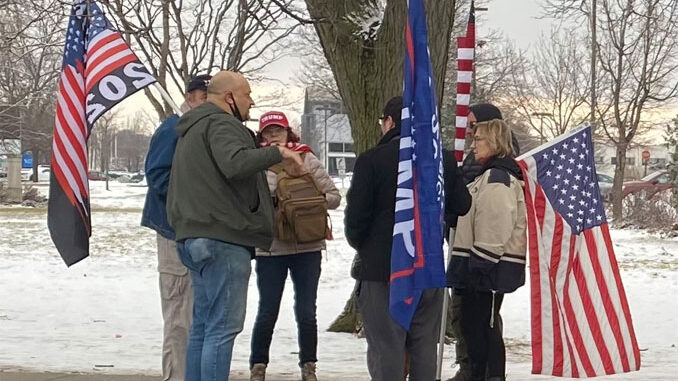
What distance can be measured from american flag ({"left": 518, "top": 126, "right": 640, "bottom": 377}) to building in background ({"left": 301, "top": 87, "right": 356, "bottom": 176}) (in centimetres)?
4479

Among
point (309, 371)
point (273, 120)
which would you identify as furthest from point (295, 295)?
point (273, 120)

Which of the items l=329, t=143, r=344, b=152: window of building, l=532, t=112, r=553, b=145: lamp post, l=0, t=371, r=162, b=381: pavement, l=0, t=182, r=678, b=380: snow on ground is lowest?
l=0, t=182, r=678, b=380: snow on ground

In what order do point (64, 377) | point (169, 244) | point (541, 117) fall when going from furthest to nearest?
point (541, 117)
point (64, 377)
point (169, 244)

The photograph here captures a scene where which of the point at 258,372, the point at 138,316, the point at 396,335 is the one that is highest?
the point at 396,335

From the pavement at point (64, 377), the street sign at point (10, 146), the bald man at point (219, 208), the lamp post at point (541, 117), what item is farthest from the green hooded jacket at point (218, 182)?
the street sign at point (10, 146)

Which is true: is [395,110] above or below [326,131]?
below

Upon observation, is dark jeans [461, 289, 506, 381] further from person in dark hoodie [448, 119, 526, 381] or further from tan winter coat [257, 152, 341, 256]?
tan winter coat [257, 152, 341, 256]

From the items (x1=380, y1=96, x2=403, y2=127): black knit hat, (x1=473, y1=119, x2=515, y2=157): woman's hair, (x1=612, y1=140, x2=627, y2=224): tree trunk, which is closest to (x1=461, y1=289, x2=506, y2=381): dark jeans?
(x1=473, y1=119, x2=515, y2=157): woman's hair

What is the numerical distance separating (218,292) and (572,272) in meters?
2.46

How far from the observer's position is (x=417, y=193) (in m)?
4.55

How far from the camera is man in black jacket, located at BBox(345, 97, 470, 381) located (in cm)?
467

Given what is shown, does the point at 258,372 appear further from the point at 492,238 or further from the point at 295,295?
the point at 492,238

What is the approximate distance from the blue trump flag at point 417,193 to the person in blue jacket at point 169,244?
4.50ft

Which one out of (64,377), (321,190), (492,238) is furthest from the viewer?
(64,377)
